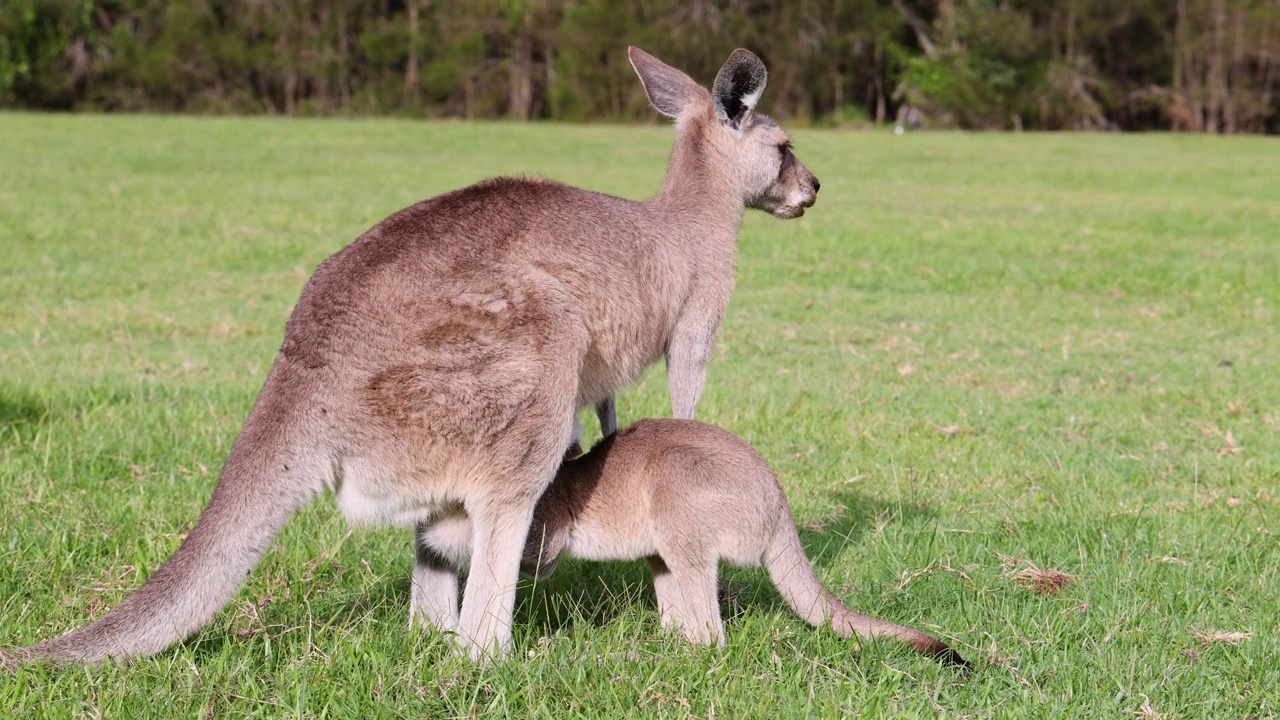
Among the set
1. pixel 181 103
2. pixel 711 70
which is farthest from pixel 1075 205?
pixel 181 103

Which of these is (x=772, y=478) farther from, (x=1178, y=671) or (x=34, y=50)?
(x=34, y=50)

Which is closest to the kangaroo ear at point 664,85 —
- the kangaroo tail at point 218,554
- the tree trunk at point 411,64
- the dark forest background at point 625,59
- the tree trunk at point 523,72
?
the kangaroo tail at point 218,554

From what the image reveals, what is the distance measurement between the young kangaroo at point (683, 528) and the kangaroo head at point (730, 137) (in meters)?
1.18

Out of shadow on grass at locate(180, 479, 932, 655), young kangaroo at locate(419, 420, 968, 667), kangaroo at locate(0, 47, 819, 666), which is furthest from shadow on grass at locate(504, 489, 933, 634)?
kangaroo at locate(0, 47, 819, 666)

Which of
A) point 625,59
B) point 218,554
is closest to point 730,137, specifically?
point 218,554

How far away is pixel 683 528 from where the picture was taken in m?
3.59

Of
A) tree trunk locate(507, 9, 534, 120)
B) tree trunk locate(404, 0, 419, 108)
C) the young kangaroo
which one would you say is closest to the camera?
the young kangaroo

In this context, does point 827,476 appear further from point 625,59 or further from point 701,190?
point 625,59

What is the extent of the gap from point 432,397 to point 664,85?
1.81m

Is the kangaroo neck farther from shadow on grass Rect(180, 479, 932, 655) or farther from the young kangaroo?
shadow on grass Rect(180, 479, 932, 655)

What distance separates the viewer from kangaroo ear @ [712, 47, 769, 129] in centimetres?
439

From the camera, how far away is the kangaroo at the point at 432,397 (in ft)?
10.5

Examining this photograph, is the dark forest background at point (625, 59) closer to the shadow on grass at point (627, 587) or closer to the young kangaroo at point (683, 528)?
the shadow on grass at point (627, 587)

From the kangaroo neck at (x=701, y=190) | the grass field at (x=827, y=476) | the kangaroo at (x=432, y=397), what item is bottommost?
the grass field at (x=827, y=476)
